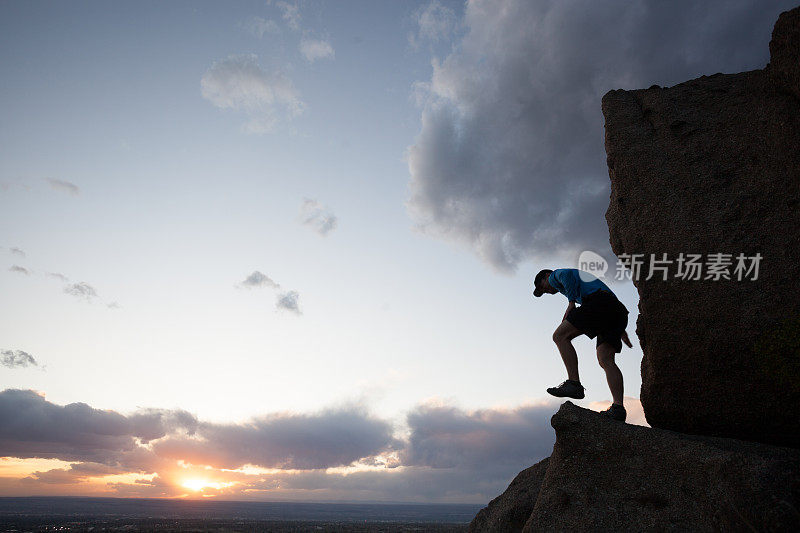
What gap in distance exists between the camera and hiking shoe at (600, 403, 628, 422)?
593 centimetres

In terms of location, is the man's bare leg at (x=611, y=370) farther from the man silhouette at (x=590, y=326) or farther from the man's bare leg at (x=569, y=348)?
the man's bare leg at (x=569, y=348)

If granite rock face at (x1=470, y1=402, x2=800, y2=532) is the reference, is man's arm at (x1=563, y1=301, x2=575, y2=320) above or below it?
above

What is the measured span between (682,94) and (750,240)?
273cm

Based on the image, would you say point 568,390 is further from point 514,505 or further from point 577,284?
point 514,505

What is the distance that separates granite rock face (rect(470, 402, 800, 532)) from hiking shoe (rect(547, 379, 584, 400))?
A: 0.54 meters

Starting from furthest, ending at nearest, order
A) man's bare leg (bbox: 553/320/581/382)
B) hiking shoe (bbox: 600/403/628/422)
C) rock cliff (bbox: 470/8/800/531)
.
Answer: man's bare leg (bbox: 553/320/581/382) < hiking shoe (bbox: 600/403/628/422) < rock cliff (bbox: 470/8/800/531)

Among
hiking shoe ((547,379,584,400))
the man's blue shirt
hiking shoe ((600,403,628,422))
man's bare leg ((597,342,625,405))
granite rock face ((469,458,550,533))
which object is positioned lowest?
granite rock face ((469,458,550,533))

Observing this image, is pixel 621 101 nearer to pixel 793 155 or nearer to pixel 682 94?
pixel 682 94

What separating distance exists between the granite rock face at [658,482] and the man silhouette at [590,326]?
0.78 m

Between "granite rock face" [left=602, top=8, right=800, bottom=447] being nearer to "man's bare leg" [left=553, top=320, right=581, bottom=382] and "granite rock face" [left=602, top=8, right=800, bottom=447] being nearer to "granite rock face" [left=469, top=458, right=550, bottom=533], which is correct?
"man's bare leg" [left=553, top=320, right=581, bottom=382]

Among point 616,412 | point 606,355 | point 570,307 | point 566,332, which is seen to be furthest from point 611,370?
point 570,307

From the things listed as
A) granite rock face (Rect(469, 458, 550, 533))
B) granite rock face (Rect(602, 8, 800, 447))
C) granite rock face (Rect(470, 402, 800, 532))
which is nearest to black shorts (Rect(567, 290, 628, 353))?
granite rock face (Rect(602, 8, 800, 447))

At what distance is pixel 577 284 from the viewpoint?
6465 millimetres

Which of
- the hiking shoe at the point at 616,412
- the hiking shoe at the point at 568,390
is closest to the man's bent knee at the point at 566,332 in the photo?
the hiking shoe at the point at 568,390
